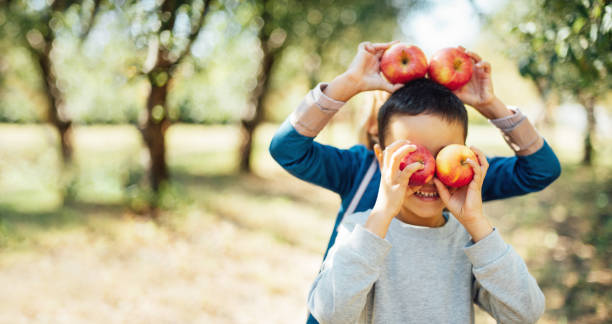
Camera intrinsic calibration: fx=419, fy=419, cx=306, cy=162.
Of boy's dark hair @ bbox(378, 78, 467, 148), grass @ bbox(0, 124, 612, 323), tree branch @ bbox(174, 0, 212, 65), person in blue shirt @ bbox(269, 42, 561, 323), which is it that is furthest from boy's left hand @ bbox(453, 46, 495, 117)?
tree branch @ bbox(174, 0, 212, 65)

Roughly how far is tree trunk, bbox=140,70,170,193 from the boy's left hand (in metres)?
5.00

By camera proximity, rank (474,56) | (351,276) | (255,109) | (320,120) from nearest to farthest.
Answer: (351,276) < (320,120) < (474,56) < (255,109)

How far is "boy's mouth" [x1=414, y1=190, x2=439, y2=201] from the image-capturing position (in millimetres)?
1535

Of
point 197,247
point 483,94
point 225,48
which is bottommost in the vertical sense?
point 197,247

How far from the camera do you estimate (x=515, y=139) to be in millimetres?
1772

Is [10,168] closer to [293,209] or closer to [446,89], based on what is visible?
[293,209]

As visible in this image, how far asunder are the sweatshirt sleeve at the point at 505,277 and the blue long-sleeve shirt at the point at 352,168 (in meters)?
0.51

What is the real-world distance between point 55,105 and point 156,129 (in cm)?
433

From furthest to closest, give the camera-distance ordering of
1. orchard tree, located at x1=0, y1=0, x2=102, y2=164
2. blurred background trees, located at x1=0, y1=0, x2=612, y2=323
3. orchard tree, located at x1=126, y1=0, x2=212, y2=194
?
orchard tree, located at x1=0, y1=0, x2=102, y2=164, orchard tree, located at x1=126, y1=0, x2=212, y2=194, blurred background trees, located at x1=0, y1=0, x2=612, y2=323

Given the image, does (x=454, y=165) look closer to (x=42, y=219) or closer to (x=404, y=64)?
(x=404, y=64)

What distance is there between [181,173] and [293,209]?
456cm

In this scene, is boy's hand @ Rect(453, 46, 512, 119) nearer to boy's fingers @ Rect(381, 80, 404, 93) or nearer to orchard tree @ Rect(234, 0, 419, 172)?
boy's fingers @ Rect(381, 80, 404, 93)

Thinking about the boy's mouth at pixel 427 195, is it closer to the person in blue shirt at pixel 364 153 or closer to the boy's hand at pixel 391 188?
the boy's hand at pixel 391 188

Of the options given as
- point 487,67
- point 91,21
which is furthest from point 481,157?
point 91,21
